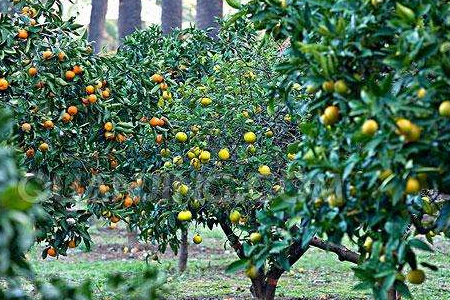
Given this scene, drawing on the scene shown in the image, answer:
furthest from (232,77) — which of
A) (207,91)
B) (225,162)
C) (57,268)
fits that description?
(57,268)

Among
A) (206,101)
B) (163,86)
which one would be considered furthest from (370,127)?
(163,86)

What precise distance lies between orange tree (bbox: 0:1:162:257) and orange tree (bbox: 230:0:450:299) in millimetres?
2452

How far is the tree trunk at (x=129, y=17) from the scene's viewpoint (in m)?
14.3

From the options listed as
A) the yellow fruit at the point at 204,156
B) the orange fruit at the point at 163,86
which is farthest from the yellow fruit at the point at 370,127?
the orange fruit at the point at 163,86

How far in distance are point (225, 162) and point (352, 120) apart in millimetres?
2870

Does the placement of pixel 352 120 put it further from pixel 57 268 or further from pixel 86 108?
pixel 57 268

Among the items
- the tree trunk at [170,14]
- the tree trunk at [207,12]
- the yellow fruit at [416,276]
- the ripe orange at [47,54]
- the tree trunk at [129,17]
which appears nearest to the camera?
the yellow fruit at [416,276]

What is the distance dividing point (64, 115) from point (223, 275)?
559cm

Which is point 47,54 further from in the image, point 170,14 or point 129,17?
point 170,14

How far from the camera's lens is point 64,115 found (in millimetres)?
5359

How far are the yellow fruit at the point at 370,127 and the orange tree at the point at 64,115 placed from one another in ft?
9.04

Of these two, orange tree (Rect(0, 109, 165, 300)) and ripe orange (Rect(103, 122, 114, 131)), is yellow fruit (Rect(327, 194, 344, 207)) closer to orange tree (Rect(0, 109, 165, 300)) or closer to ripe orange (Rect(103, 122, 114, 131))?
orange tree (Rect(0, 109, 165, 300))

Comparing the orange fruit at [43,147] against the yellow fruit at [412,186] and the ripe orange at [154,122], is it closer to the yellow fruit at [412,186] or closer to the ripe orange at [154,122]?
the ripe orange at [154,122]

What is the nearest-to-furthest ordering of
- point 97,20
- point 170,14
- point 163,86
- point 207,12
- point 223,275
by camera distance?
1. point 163,86
2. point 223,275
3. point 207,12
4. point 170,14
5. point 97,20
